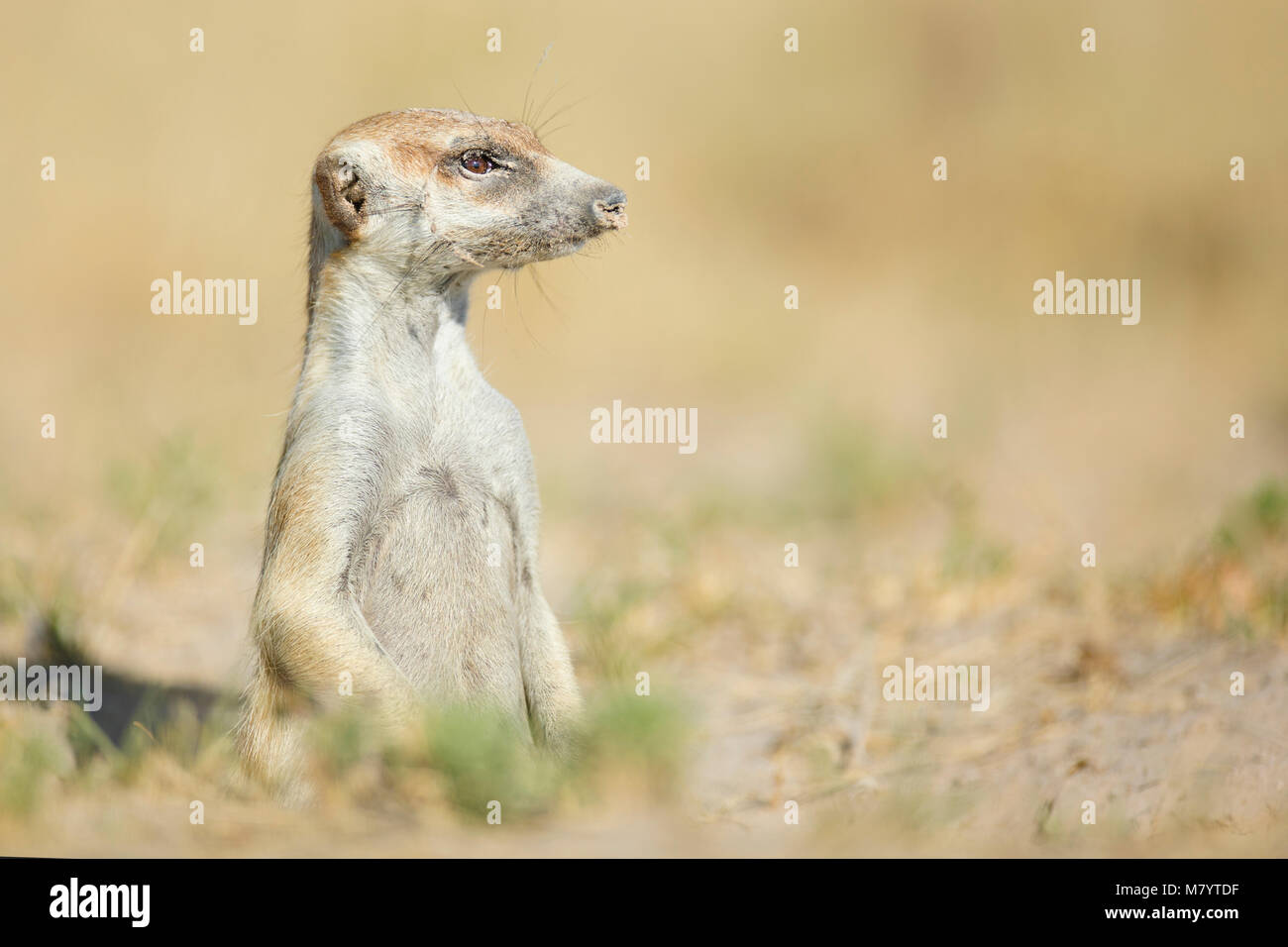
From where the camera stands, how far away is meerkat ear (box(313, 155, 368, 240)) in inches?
183

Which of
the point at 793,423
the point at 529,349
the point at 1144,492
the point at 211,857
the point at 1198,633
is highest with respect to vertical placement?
the point at 529,349

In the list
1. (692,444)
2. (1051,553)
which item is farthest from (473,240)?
(692,444)

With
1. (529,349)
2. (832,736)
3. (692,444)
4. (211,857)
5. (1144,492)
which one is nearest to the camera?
(211,857)

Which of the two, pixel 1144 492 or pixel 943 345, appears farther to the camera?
pixel 943 345

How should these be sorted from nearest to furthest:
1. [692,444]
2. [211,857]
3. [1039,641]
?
1. [211,857]
2. [1039,641]
3. [692,444]

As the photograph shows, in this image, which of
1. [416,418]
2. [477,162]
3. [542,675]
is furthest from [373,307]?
[542,675]

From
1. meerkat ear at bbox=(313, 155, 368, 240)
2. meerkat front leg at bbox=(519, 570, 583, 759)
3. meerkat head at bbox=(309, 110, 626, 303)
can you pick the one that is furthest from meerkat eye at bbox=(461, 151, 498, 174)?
meerkat front leg at bbox=(519, 570, 583, 759)

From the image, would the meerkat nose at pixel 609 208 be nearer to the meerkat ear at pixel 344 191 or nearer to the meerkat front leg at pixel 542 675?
the meerkat ear at pixel 344 191

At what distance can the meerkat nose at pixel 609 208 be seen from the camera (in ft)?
15.4

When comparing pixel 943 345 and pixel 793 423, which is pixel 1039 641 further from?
pixel 943 345

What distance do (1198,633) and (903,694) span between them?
136 centimetres

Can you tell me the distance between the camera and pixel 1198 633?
5.88m

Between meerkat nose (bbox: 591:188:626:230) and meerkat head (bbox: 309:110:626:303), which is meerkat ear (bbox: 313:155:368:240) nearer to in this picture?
meerkat head (bbox: 309:110:626:303)

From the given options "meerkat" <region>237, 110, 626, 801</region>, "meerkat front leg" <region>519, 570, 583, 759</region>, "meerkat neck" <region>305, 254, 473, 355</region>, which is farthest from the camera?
"meerkat front leg" <region>519, 570, 583, 759</region>
